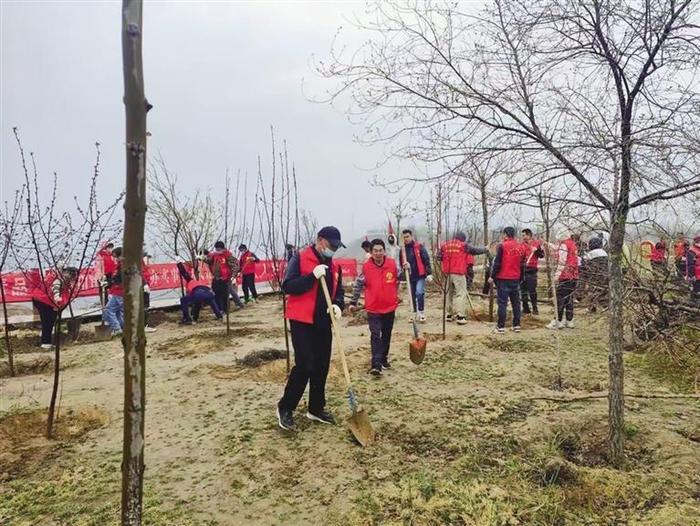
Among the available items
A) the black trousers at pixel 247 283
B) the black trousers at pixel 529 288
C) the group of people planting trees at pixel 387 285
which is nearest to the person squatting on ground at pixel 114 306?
the group of people planting trees at pixel 387 285

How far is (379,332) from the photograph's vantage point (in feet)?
20.4

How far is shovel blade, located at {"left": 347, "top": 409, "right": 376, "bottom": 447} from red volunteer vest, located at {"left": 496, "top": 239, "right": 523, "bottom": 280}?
496cm

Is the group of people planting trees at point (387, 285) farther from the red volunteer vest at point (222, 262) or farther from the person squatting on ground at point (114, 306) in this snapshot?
the person squatting on ground at point (114, 306)

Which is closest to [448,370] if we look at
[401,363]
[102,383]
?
[401,363]

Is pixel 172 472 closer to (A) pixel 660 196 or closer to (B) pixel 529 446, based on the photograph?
(B) pixel 529 446

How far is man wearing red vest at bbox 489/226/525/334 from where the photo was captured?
8336mm

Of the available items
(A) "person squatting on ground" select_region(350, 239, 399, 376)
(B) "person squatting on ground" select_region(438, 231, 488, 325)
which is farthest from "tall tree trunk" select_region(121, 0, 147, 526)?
(B) "person squatting on ground" select_region(438, 231, 488, 325)

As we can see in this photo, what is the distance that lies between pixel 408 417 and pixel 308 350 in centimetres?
120

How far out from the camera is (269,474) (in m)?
3.70

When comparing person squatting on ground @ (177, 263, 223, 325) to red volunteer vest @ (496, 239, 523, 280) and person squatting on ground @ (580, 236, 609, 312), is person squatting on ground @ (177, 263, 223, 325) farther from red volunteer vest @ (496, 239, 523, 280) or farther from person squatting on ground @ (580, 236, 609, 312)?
person squatting on ground @ (580, 236, 609, 312)

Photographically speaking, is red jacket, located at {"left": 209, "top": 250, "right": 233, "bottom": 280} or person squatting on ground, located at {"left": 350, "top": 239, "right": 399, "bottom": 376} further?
red jacket, located at {"left": 209, "top": 250, "right": 233, "bottom": 280}

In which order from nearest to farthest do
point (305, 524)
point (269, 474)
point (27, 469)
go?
1. point (305, 524)
2. point (269, 474)
3. point (27, 469)

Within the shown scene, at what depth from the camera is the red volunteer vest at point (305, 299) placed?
440cm

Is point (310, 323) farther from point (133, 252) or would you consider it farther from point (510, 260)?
point (510, 260)
